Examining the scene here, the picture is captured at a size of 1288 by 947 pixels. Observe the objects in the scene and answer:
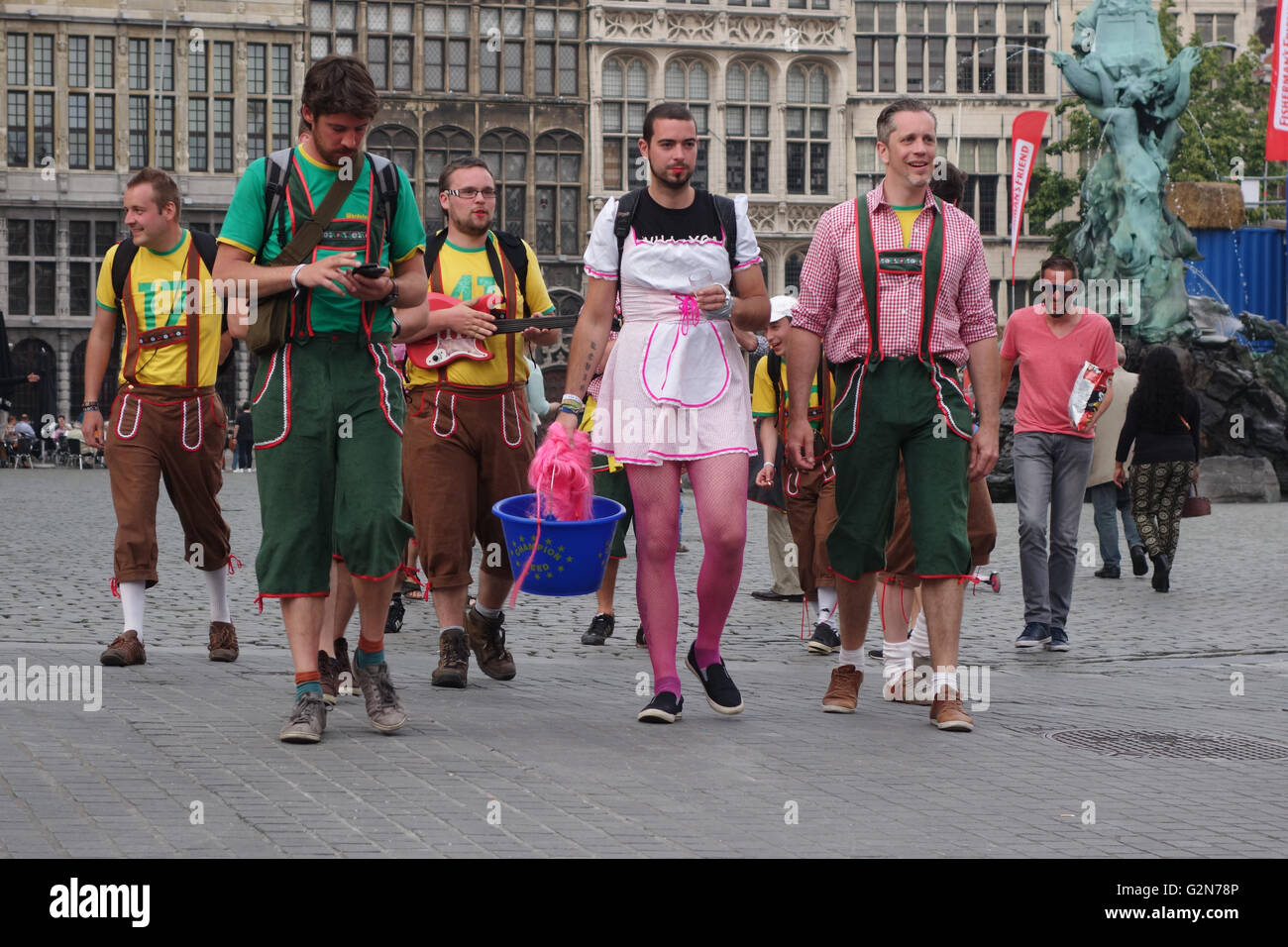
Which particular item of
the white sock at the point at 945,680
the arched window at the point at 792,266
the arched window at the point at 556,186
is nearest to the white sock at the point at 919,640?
the white sock at the point at 945,680

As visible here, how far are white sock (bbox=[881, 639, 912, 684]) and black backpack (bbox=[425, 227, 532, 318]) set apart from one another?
1991 millimetres

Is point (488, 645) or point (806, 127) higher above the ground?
point (806, 127)

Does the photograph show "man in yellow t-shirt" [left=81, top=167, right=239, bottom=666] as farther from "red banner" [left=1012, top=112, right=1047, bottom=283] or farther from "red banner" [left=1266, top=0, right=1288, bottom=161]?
"red banner" [left=1012, top=112, right=1047, bottom=283]

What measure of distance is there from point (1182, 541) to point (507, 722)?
1298 cm

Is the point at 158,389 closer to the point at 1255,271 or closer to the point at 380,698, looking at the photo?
the point at 380,698

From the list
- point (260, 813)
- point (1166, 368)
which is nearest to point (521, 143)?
point (1166, 368)

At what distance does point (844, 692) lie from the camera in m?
7.20

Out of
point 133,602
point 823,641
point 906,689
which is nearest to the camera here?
point 906,689

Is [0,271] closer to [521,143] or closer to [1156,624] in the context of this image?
[521,143]

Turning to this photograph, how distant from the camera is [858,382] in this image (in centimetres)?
695

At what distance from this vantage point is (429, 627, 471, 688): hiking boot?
7.72 metres

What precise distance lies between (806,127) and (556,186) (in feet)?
24.1

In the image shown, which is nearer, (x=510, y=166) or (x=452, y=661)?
(x=452, y=661)

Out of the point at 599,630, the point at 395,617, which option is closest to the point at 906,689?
the point at 599,630
